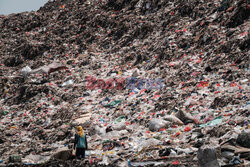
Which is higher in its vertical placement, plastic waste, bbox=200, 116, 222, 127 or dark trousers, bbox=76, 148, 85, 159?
plastic waste, bbox=200, 116, 222, 127

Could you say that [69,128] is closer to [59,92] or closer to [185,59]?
[59,92]

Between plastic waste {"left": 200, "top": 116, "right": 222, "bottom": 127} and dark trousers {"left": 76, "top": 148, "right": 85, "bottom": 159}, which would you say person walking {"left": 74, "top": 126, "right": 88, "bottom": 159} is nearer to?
dark trousers {"left": 76, "top": 148, "right": 85, "bottom": 159}

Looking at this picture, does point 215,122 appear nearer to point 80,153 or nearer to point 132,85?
point 80,153

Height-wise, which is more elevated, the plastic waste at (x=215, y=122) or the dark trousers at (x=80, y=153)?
the plastic waste at (x=215, y=122)

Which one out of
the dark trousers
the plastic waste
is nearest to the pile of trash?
the plastic waste

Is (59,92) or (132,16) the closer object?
(59,92)

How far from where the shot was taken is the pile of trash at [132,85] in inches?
211

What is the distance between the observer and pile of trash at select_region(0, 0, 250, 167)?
5363mm

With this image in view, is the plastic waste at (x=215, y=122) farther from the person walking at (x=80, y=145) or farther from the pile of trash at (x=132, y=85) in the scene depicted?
the person walking at (x=80, y=145)

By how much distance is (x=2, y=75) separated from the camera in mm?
13438

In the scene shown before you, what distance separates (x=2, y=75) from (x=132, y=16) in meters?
6.75

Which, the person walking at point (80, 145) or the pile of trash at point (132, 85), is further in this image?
the person walking at point (80, 145)

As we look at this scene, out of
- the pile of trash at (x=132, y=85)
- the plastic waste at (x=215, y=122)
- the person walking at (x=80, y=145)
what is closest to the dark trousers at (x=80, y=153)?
the person walking at (x=80, y=145)

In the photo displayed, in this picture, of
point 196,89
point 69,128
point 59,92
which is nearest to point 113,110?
point 69,128
